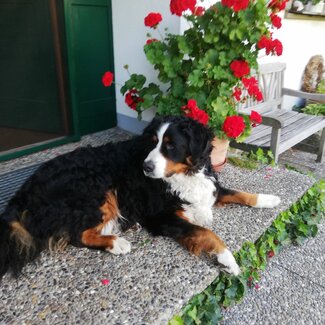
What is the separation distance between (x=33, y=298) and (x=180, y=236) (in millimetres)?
931

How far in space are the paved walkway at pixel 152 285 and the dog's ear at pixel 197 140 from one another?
584 mm

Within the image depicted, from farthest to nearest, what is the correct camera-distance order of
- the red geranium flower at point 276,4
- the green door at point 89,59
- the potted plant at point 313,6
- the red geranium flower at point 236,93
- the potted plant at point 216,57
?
1. the potted plant at point 313,6
2. the green door at point 89,59
3. the red geranium flower at point 236,93
4. the red geranium flower at point 276,4
5. the potted plant at point 216,57

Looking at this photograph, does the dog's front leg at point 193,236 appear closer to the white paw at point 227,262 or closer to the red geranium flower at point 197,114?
the white paw at point 227,262

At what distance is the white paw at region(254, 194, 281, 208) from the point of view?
106 inches

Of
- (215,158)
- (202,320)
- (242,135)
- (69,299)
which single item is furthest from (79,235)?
(242,135)

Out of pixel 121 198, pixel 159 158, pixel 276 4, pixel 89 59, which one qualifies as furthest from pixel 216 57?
pixel 89 59

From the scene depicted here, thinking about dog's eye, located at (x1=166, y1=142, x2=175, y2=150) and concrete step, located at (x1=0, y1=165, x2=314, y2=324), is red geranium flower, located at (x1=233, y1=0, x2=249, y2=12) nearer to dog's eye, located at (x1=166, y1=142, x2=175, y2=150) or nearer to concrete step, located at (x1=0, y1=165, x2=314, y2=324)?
dog's eye, located at (x1=166, y1=142, x2=175, y2=150)

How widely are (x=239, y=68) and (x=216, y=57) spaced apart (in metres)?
0.26

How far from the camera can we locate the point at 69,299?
5.77ft

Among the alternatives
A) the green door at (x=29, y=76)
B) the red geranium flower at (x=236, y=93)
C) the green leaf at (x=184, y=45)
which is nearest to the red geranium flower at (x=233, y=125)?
the red geranium flower at (x=236, y=93)

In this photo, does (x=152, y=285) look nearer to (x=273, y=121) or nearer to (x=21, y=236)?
(x=21, y=236)

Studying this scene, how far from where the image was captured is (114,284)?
1858mm

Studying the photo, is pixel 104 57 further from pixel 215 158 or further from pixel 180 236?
pixel 180 236

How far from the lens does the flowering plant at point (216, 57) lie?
2.80 metres
